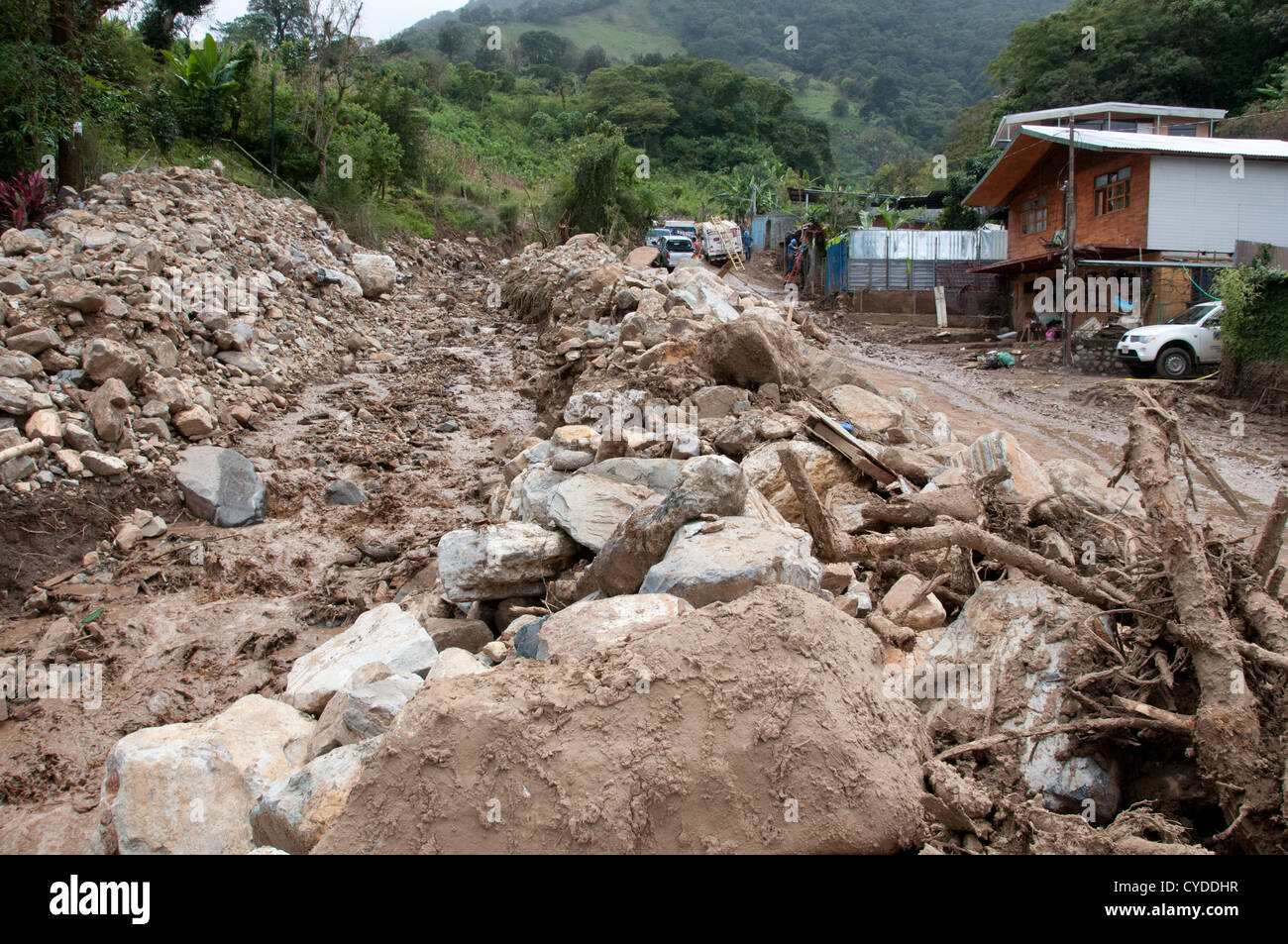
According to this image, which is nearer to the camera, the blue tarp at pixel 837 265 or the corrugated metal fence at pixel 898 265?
the corrugated metal fence at pixel 898 265

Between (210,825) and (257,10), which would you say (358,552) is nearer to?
(210,825)

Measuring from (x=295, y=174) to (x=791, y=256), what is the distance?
17971 mm

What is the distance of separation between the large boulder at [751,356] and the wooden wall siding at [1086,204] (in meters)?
16.7

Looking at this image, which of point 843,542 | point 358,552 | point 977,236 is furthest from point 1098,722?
point 977,236

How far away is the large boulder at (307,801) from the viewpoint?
8.14ft

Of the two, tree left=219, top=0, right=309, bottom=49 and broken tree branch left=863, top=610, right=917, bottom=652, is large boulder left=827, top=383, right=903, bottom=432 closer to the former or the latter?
broken tree branch left=863, top=610, right=917, bottom=652

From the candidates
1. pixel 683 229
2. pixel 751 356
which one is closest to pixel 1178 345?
pixel 751 356

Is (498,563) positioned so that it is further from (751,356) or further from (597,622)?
(751,356)

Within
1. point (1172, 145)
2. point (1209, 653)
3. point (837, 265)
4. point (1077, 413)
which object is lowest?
point (1209, 653)

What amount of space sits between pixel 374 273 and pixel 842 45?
323 ft

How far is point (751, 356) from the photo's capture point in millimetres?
6895

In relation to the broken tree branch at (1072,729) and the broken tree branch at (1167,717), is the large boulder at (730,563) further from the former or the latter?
the broken tree branch at (1167,717)

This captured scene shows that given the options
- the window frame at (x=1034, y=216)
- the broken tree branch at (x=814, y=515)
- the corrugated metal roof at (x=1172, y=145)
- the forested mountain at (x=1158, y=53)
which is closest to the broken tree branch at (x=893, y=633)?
the broken tree branch at (x=814, y=515)

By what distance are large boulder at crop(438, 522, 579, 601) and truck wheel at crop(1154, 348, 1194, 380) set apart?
532 inches
